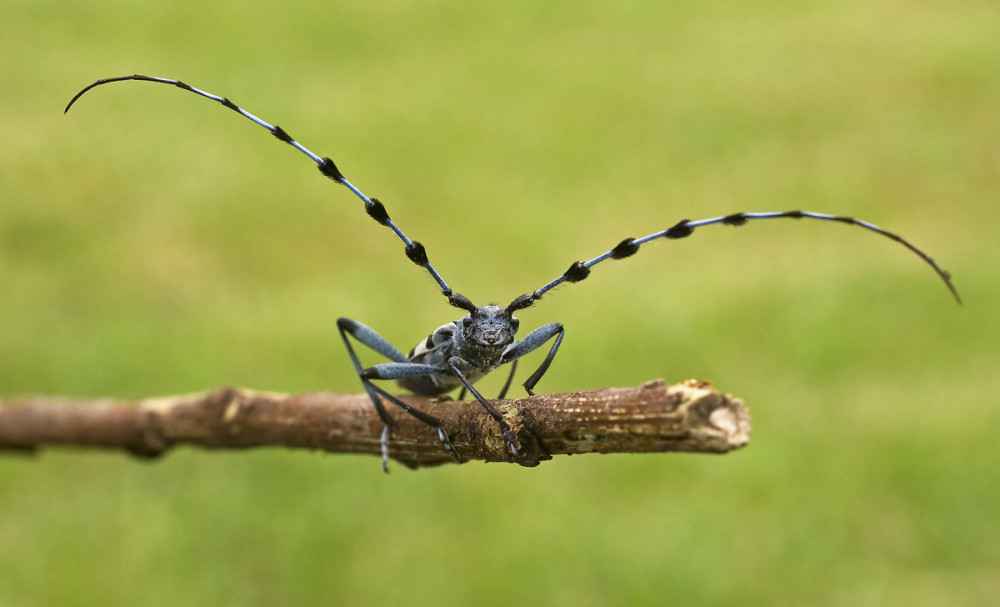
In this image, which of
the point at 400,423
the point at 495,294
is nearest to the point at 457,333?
the point at 400,423

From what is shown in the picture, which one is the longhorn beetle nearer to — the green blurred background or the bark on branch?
the bark on branch

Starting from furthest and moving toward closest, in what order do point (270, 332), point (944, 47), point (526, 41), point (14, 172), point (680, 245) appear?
point (526, 41)
point (944, 47)
point (14, 172)
point (680, 245)
point (270, 332)

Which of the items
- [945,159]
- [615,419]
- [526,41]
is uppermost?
[526,41]

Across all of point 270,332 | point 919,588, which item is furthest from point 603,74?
point 919,588

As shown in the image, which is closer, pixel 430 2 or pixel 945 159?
pixel 945 159

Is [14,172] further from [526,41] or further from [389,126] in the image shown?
[526,41]

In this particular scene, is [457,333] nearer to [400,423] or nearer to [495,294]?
[400,423]

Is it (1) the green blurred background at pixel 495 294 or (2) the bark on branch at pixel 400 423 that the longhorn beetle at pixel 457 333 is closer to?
(2) the bark on branch at pixel 400 423
